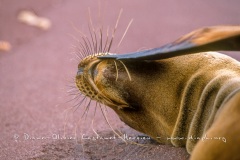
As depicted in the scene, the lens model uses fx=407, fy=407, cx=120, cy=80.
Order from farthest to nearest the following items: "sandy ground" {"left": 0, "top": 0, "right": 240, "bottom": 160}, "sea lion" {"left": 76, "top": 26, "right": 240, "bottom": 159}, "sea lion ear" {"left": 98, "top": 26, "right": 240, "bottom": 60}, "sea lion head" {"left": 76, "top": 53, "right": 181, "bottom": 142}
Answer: "sandy ground" {"left": 0, "top": 0, "right": 240, "bottom": 160} → "sea lion head" {"left": 76, "top": 53, "right": 181, "bottom": 142} → "sea lion" {"left": 76, "top": 26, "right": 240, "bottom": 159} → "sea lion ear" {"left": 98, "top": 26, "right": 240, "bottom": 60}

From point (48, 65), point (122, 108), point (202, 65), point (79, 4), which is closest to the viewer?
point (202, 65)

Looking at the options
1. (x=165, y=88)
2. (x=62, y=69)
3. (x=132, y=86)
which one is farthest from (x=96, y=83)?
(x=62, y=69)

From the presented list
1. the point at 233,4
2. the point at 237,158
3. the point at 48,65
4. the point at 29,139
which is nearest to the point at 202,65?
the point at 237,158


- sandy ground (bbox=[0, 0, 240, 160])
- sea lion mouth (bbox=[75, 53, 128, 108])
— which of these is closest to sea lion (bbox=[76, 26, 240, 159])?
sea lion mouth (bbox=[75, 53, 128, 108])

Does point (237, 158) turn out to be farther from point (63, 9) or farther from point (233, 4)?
point (233, 4)

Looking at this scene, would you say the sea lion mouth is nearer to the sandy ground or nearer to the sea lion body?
the sea lion body
